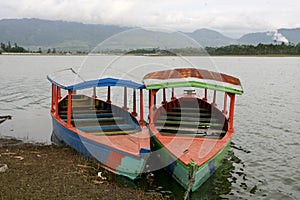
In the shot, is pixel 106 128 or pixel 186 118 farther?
pixel 186 118

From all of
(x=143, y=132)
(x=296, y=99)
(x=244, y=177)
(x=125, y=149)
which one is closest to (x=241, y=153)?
(x=244, y=177)

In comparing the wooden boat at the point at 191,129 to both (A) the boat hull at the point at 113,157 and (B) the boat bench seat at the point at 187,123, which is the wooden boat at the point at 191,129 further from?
(A) the boat hull at the point at 113,157

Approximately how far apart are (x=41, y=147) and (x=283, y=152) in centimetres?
970

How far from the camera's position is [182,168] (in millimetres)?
9344

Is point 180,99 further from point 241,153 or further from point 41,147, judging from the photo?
point 41,147

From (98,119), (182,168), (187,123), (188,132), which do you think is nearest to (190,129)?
(188,132)

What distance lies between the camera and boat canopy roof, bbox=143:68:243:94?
11602mm

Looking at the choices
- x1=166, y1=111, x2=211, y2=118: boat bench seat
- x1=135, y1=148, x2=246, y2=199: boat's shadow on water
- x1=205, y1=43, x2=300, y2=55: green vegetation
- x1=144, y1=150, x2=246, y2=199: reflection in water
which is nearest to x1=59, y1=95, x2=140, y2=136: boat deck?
x1=135, y1=148, x2=246, y2=199: boat's shadow on water

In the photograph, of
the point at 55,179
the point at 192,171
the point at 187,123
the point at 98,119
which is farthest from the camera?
the point at 98,119

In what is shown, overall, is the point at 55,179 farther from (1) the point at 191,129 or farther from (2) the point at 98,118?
(1) the point at 191,129

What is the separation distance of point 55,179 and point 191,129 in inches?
231

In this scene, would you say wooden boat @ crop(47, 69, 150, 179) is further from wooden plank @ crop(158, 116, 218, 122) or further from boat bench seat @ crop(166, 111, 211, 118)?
boat bench seat @ crop(166, 111, 211, 118)

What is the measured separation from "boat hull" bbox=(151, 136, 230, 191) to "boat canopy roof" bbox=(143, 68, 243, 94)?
6.35ft

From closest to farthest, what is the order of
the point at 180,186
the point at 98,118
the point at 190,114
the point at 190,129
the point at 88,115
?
the point at 180,186 → the point at 190,129 → the point at 98,118 → the point at 88,115 → the point at 190,114
